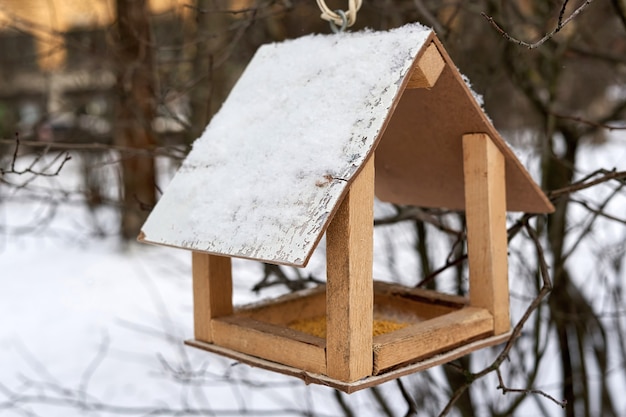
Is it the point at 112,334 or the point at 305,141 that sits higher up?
the point at 305,141

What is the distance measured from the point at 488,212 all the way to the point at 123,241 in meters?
6.87

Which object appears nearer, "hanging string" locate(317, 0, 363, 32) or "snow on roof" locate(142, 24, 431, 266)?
"snow on roof" locate(142, 24, 431, 266)

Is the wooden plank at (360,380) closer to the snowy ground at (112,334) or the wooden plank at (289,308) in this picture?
the wooden plank at (289,308)

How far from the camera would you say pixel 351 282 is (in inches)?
54.5

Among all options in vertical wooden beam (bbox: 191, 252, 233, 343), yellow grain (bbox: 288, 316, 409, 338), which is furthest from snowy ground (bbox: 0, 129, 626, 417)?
vertical wooden beam (bbox: 191, 252, 233, 343)

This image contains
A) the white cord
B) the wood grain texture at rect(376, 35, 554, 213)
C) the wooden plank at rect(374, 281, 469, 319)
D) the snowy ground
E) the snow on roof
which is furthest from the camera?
the snowy ground

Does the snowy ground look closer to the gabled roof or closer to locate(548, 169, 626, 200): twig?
A: locate(548, 169, 626, 200): twig

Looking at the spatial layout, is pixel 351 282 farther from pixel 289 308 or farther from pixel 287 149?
pixel 289 308

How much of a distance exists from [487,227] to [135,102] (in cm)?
201

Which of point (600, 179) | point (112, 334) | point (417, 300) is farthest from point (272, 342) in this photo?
point (112, 334)

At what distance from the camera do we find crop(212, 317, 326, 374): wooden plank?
1476 mm

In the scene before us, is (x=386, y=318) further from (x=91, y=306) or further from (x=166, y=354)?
(x=91, y=306)

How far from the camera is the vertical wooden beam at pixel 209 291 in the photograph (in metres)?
1.74

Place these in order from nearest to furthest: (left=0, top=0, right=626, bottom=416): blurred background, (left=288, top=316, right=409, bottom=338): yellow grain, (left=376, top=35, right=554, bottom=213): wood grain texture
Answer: (left=376, top=35, right=554, bottom=213): wood grain texture, (left=288, top=316, right=409, bottom=338): yellow grain, (left=0, top=0, right=626, bottom=416): blurred background
